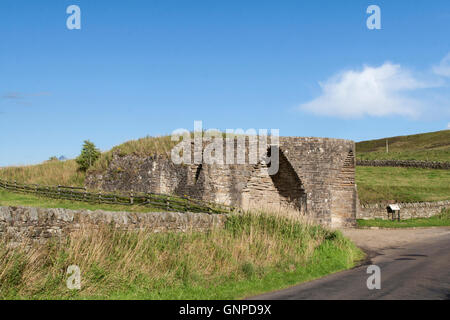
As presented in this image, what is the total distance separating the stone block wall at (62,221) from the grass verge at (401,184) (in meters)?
23.9

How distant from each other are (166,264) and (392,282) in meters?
5.90

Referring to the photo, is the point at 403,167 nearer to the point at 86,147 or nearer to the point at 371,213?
the point at 371,213

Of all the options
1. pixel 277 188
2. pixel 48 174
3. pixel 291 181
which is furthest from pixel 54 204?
pixel 291 181

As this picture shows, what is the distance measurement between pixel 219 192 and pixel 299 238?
9.21 meters

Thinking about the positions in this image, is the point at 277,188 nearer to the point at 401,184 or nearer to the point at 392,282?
the point at 392,282

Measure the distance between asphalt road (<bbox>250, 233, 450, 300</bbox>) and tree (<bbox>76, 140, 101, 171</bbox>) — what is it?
83.7ft

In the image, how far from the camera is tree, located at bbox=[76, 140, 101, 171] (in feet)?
118

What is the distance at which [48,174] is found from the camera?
38969 mm

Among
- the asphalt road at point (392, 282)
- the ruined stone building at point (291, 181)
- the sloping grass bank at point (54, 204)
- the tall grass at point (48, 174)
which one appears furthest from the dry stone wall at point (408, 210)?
the tall grass at point (48, 174)

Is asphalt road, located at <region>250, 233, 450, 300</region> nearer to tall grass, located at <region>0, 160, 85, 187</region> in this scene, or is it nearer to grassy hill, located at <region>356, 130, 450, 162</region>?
tall grass, located at <region>0, 160, 85, 187</region>

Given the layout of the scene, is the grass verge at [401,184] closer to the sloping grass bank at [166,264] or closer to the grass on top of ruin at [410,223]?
the grass on top of ruin at [410,223]

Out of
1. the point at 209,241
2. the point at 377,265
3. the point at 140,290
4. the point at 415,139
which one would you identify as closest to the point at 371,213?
the point at 377,265

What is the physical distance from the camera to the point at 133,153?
31.6 m

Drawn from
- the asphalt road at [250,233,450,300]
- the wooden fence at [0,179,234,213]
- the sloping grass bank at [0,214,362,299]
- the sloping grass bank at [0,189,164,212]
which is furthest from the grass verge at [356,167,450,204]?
the sloping grass bank at [0,214,362,299]
